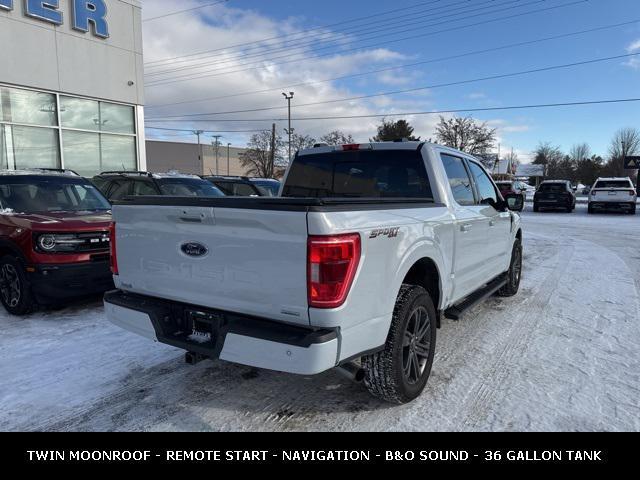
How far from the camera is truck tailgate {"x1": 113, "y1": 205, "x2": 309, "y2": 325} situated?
255 centimetres

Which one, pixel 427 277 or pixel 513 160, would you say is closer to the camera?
pixel 427 277

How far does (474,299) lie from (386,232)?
2.19 meters

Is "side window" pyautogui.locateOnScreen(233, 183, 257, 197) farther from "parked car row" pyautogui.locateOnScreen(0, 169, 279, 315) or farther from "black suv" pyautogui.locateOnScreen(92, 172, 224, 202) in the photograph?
"parked car row" pyautogui.locateOnScreen(0, 169, 279, 315)

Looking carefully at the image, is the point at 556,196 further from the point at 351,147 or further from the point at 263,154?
the point at 263,154

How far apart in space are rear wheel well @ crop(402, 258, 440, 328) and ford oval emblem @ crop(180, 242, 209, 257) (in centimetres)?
150

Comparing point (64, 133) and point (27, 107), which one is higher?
point (27, 107)

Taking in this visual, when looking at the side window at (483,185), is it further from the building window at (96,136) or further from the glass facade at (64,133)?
the building window at (96,136)

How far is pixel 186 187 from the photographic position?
9672 mm

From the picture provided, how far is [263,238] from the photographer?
2617 mm

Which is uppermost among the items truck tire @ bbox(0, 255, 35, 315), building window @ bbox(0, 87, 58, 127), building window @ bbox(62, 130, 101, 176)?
building window @ bbox(0, 87, 58, 127)

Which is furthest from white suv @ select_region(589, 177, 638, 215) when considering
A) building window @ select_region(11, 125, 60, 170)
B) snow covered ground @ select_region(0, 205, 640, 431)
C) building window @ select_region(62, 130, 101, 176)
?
building window @ select_region(11, 125, 60, 170)

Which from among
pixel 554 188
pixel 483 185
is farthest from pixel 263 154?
pixel 483 185

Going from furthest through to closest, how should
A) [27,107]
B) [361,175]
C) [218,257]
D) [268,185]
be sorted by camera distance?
1. [27,107]
2. [268,185]
3. [361,175]
4. [218,257]
